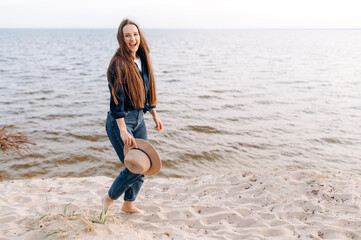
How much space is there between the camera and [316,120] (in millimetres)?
9859

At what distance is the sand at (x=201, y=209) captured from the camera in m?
3.07

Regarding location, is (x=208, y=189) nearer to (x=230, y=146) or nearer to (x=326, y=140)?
(x=230, y=146)

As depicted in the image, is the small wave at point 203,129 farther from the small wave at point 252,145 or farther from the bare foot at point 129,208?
the bare foot at point 129,208

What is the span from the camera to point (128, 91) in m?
3.00

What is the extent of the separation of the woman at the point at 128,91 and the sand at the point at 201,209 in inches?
24.1

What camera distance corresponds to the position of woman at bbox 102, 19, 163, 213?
2.95 meters

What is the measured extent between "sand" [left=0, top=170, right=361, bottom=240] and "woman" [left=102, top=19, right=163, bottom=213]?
0.61 m

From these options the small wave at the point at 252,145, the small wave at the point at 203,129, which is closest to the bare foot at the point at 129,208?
the small wave at the point at 252,145

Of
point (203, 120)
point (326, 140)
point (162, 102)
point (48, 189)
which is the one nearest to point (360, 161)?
point (326, 140)

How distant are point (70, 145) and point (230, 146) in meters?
4.28

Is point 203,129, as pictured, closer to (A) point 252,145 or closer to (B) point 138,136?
(A) point 252,145

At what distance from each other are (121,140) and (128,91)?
530 millimetres

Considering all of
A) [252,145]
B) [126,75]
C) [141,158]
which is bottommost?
[252,145]

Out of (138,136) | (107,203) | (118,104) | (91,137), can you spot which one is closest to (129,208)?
(107,203)
